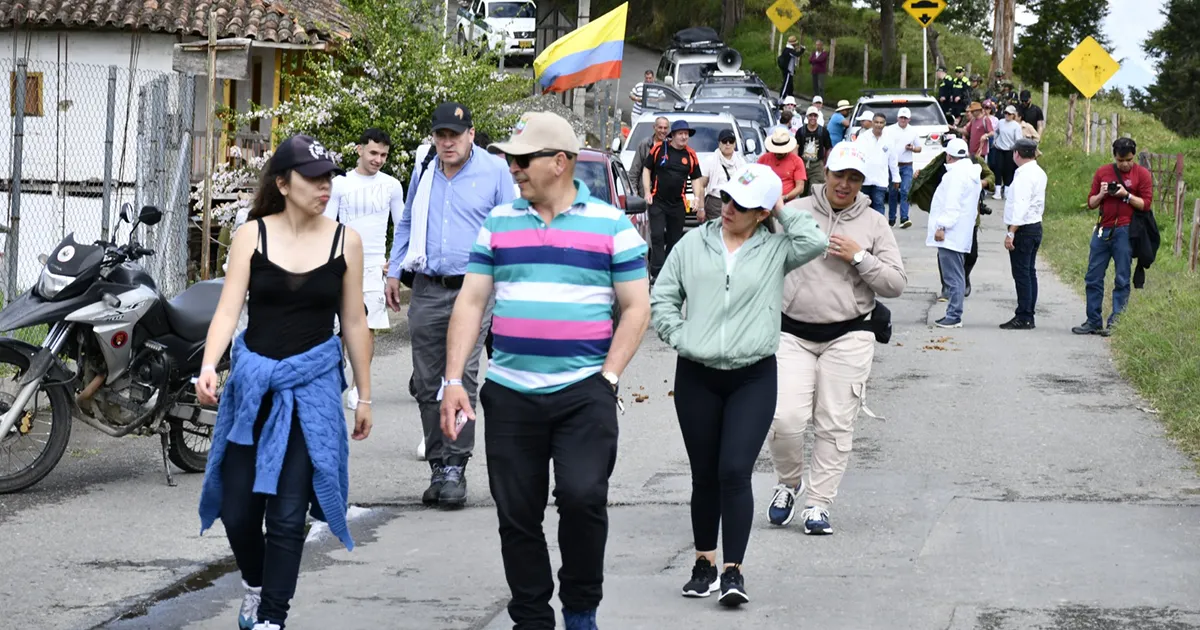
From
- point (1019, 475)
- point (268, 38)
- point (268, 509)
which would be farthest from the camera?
point (268, 38)

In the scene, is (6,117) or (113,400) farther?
(6,117)

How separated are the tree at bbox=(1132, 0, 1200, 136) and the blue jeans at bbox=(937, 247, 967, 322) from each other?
52.2 metres

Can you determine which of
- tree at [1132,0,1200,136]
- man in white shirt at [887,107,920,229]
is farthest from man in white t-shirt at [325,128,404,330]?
tree at [1132,0,1200,136]

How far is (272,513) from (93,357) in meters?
3.32

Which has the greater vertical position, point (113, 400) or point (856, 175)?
point (856, 175)

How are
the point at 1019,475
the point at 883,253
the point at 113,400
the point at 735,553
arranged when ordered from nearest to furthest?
the point at 735,553, the point at 883,253, the point at 113,400, the point at 1019,475

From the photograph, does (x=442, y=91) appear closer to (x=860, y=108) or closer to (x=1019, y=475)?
(x=1019, y=475)

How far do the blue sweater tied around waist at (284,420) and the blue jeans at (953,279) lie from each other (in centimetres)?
1121

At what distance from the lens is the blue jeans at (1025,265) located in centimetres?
→ 1625

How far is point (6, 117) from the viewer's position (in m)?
27.8

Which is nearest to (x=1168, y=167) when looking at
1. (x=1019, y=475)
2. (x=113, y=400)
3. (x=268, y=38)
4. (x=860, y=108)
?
(x=860, y=108)

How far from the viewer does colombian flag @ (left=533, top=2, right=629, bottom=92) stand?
77.9 ft

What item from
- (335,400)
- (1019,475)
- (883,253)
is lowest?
(1019,475)

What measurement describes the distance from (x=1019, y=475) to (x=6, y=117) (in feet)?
73.1
